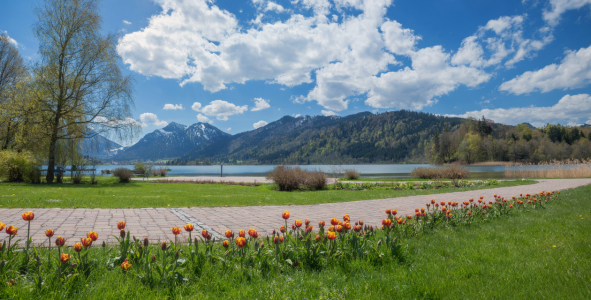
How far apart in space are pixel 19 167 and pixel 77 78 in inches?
233

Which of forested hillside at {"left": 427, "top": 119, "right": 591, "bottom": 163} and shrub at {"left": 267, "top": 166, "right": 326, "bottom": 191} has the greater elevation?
forested hillside at {"left": 427, "top": 119, "right": 591, "bottom": 163}

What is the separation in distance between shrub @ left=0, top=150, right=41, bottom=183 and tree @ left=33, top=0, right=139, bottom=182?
2.65 ft

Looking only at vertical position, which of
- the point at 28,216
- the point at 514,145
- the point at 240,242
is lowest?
the point at 240,242

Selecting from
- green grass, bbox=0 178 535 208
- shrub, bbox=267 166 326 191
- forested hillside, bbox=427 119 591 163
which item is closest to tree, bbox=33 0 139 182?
green grass, bbox=0 178 535 208

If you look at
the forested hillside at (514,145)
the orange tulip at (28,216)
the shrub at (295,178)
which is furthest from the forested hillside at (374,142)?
the orange tulip at (28,216)

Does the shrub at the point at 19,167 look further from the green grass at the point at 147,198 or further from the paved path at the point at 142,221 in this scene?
the paved path at the point at 142,221

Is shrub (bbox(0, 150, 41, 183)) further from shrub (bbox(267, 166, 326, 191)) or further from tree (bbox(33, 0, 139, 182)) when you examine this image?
shrub (bbox(267, 166, 326, 191))

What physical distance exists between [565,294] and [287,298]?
2.32 meters

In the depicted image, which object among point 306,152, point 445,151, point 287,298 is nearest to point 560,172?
point 287,298

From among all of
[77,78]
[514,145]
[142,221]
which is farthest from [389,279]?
[514,145]

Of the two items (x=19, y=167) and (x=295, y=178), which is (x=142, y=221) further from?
(x=19, y=167)

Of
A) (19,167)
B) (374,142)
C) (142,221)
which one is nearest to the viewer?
(142,221)

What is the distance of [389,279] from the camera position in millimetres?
2627

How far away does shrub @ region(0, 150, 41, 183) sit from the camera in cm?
1529
